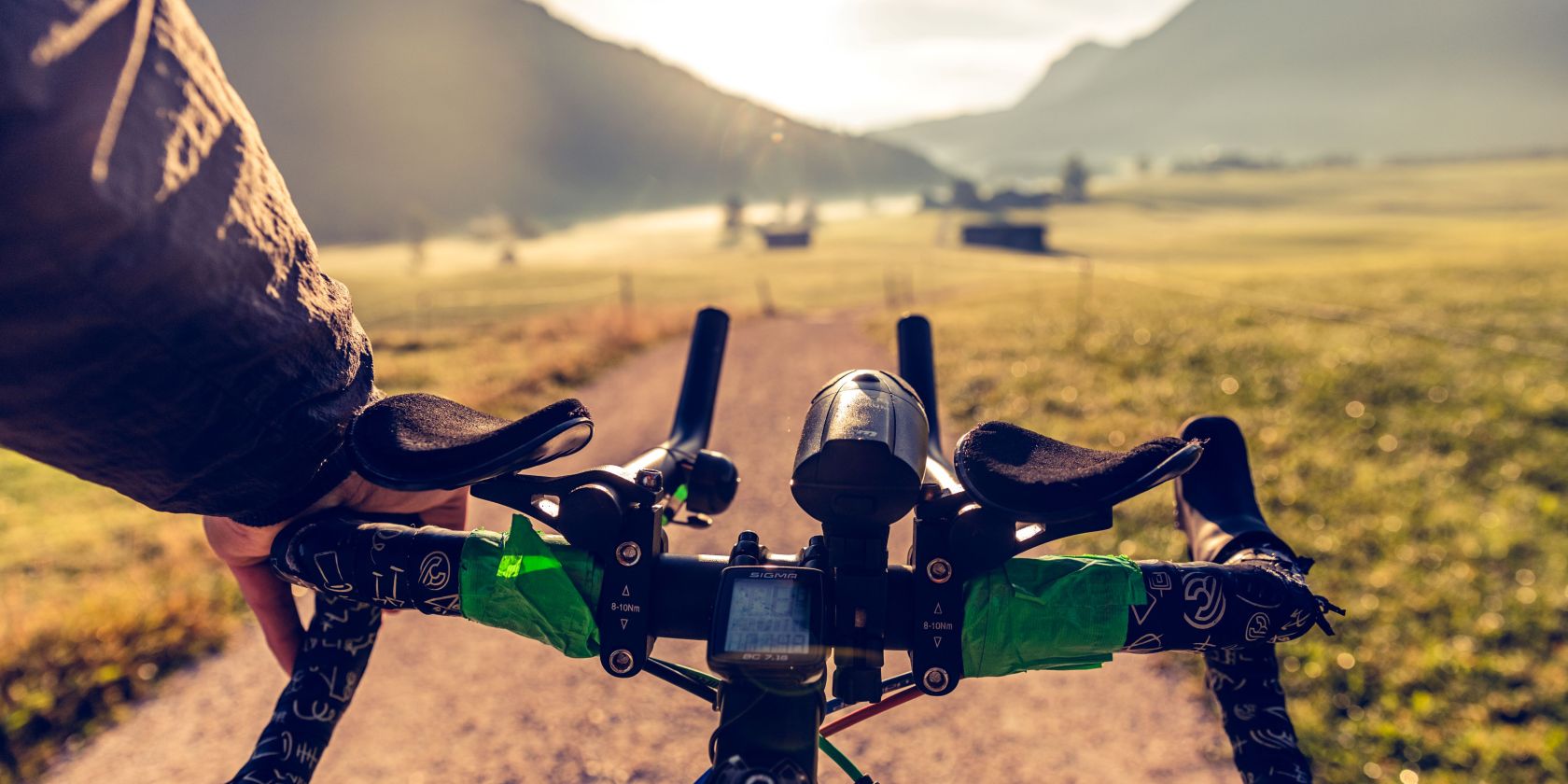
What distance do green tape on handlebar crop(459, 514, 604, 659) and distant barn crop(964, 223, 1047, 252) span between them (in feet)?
199

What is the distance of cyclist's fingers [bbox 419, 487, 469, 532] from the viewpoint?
65.1 inches

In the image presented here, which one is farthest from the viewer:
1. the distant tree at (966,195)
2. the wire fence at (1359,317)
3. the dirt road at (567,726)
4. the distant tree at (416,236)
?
the distant tree at (966,195)

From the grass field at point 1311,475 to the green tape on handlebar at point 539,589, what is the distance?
32.0 inches

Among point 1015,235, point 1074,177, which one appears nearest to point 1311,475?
point 1015,235

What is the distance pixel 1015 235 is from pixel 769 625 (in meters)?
62.8

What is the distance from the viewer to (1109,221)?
7606cm

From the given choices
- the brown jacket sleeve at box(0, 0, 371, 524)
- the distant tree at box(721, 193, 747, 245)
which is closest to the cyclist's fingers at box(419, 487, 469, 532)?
the brown jacket sleeve at box(0, 0, 371, 524)

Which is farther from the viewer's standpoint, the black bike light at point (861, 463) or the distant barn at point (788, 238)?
the distant barn at point (788, 238)

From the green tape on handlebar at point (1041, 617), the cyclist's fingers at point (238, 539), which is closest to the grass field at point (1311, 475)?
the cyclist's fingers at point (238, 539)

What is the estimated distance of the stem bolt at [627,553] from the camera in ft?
4.07

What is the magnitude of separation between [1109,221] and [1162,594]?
83478 mm

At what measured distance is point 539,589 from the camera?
1259 mm

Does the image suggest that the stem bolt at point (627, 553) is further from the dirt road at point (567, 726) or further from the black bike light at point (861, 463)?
the dirt road at point (567, 726)

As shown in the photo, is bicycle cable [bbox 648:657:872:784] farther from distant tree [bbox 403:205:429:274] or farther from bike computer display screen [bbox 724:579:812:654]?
distant tree [bbox 403:205:429:274]
